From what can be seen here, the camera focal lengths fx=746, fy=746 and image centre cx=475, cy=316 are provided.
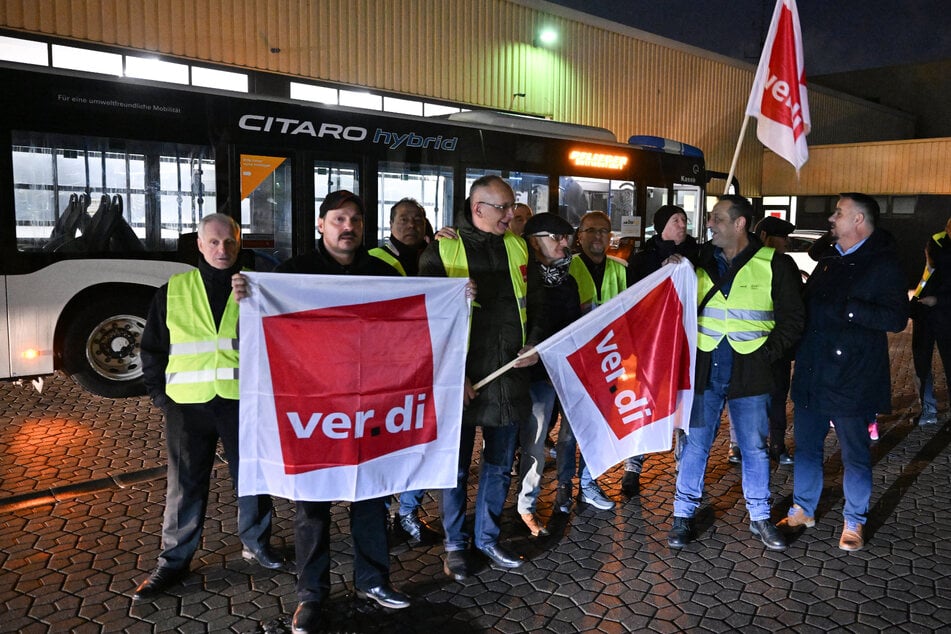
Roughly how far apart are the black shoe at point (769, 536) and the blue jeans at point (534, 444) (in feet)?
4.38

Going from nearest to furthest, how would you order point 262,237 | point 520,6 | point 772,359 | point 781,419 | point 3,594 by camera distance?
1. point 3,594
2. point 772,359
3. point 781,419
4. point 262,237
5. point 520,6

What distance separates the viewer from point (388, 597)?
3.60 meters

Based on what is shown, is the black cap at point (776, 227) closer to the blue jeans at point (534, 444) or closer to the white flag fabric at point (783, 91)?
the white flag fabric at point (783, 91)

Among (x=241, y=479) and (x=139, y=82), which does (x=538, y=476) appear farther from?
(x=139, y=82)

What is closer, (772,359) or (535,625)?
(535,625)

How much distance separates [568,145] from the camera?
11.3 metres

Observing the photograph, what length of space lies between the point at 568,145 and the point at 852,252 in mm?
7267

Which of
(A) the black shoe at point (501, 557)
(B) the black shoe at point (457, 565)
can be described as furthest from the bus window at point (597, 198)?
(B) the black shoe at point (457, 565)

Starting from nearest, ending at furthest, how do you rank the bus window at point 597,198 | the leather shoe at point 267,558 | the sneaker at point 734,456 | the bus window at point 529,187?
the leather shoe at point 267,558 < the sneaker at point 734,456 < the bus window at point 529,187 < the bus window at point 597,198

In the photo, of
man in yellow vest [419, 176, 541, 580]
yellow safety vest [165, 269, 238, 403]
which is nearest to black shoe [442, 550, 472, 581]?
man in yellow vest [419, 176, 541, 580]

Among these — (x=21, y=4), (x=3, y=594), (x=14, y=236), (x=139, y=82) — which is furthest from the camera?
(x=21, y=4)

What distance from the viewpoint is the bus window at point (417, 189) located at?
30.1 ft

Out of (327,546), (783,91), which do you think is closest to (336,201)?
(327,546)

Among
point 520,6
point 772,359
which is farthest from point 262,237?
point 520,6
